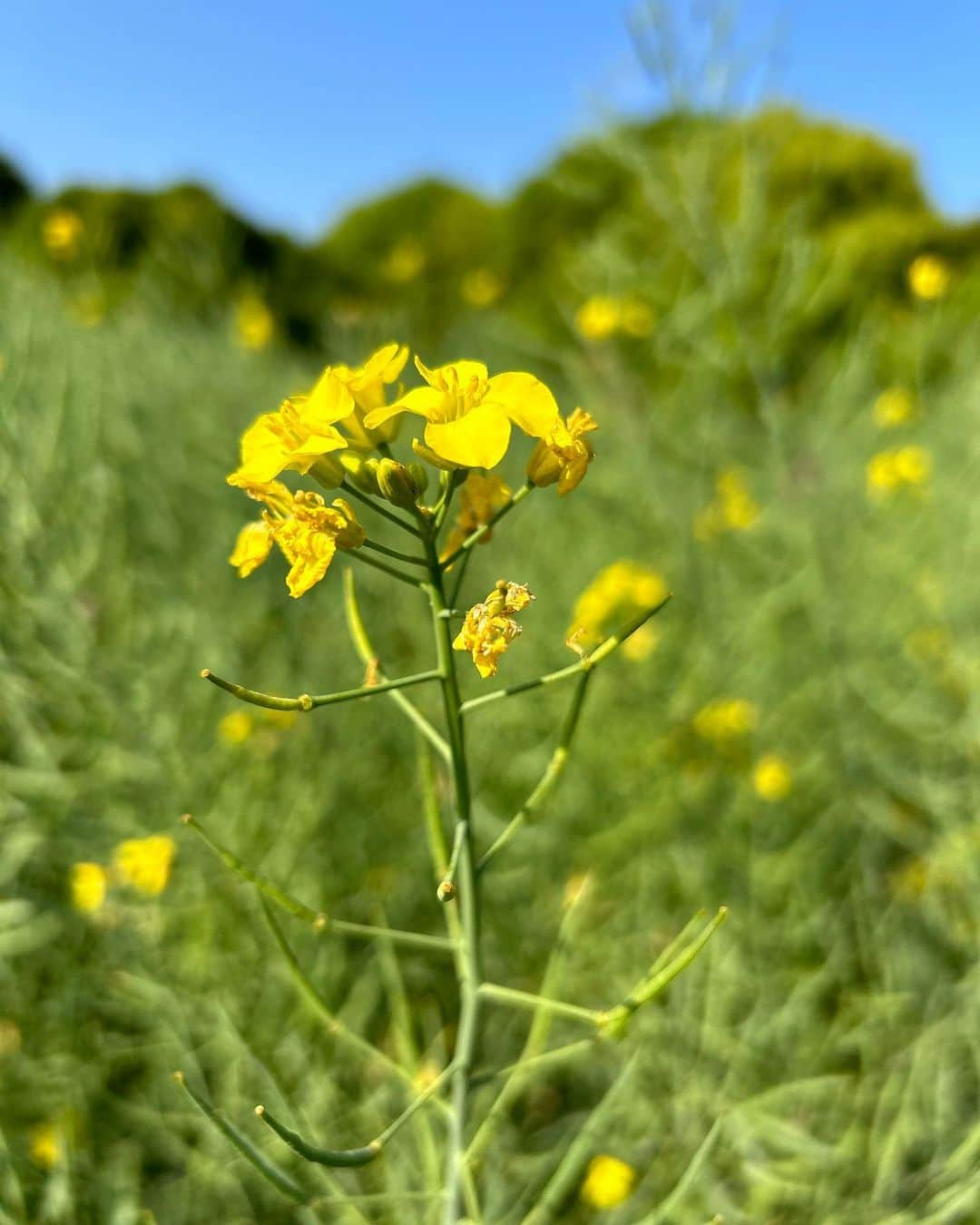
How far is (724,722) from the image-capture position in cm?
192

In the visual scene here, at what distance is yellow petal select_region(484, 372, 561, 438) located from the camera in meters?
0.61

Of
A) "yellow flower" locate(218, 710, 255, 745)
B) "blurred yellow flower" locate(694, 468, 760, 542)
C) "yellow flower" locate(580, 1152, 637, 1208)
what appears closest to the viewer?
"yellow flower" locate(580, 1152, 637, 1208)

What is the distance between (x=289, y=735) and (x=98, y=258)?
543 centimetres

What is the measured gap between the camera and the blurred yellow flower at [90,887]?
1474 mm

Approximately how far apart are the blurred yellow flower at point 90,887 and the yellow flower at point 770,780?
4.10ft

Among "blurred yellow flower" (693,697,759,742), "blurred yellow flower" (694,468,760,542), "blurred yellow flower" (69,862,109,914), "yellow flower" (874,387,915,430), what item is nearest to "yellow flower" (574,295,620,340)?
"blurred yellow flower" (694,468,760,542)

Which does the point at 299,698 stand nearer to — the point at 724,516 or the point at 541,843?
the point at 541,843

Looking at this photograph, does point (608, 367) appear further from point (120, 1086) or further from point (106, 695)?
point (120, 1086)

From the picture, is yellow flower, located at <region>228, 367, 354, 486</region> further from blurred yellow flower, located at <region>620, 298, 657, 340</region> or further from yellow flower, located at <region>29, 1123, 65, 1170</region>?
blurred yellow flower, located at <region>620, 298, 657, 340</region>

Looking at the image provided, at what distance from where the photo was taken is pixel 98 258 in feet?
20.0

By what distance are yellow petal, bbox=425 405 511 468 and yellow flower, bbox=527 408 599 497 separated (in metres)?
0.07

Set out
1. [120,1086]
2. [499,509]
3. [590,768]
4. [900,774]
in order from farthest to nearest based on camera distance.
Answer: [590,768] → [900,774] → [120,1086] → [499,509]

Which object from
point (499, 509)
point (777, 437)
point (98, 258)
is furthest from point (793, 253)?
point (98, 258)

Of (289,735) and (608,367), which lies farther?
(608,367)
